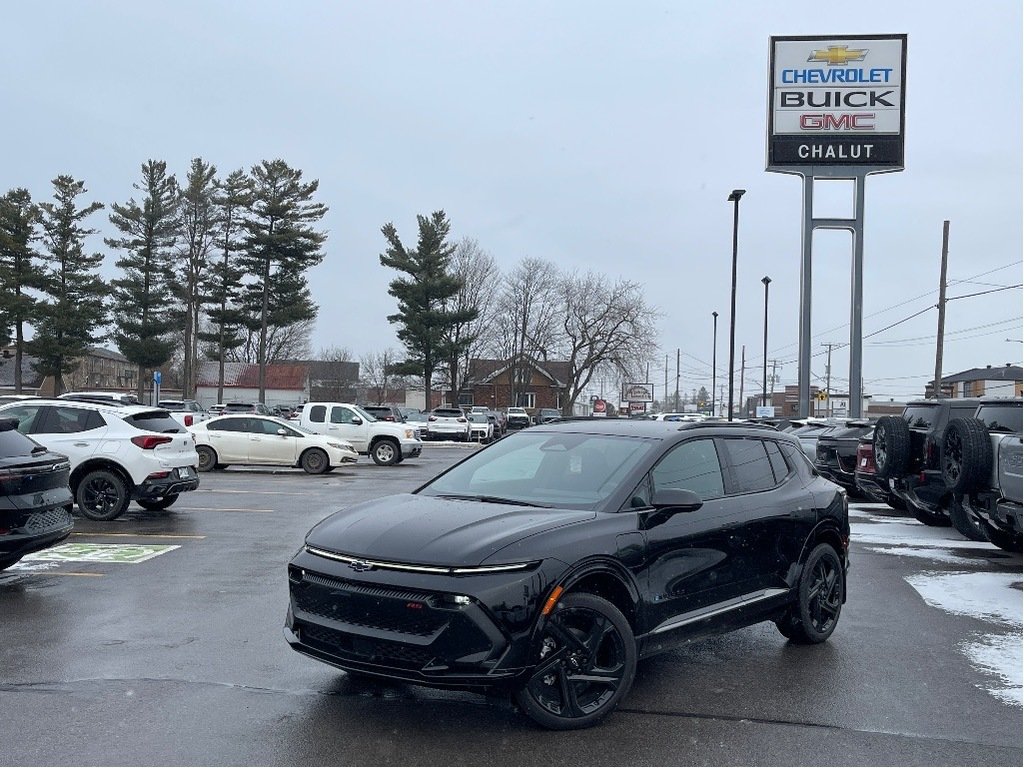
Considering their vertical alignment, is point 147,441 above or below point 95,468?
above

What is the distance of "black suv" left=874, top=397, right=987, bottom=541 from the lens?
1223 centimetres

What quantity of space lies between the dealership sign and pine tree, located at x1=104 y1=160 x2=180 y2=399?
36.1m

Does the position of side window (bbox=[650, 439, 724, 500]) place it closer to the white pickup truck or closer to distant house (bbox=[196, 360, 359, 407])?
the white pickup truck

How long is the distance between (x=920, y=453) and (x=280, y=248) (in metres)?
47.4

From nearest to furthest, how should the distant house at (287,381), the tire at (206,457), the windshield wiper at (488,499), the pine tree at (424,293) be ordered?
1. the windshield wiper at (488,499)
2. the tire at (206,457)
3. the pine tree at (424,293)
4. the distant house at (287,381)

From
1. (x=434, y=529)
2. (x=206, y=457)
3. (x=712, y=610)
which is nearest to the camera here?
(x=434, y=529)

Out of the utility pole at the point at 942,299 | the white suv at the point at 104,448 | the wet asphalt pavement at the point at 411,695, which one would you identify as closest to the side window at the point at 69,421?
the white suv at the point at 104,448

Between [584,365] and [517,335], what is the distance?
5606 millimetres

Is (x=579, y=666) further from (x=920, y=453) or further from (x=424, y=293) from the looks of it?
(x=424, y=293)

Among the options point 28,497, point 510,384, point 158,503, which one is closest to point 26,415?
point 158,503

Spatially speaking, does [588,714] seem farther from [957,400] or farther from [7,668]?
[957,400]

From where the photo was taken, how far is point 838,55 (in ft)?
107

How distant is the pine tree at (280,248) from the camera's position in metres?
55.6

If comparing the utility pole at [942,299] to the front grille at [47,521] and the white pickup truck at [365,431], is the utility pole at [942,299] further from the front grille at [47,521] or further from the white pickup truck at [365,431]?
the front grille at [47,521]
